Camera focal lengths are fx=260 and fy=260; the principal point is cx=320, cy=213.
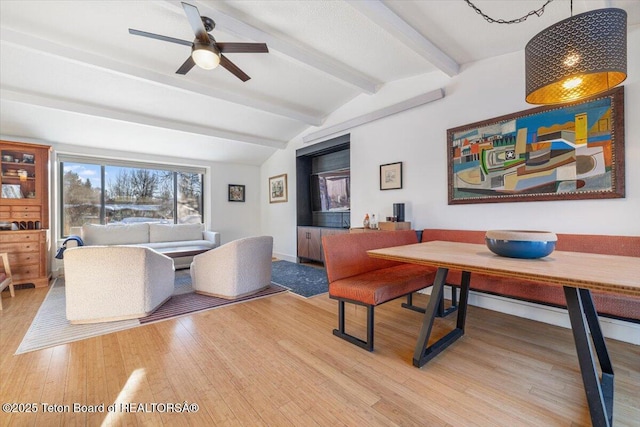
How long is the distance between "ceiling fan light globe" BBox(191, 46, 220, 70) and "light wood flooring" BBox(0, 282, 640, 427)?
2.47 m

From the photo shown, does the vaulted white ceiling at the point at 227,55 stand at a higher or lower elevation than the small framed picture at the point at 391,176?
higher

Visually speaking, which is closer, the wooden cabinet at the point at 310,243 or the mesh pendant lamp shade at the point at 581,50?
the mesh pendant lamp shade at the point at 581,50

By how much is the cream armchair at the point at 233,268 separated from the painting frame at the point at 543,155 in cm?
252

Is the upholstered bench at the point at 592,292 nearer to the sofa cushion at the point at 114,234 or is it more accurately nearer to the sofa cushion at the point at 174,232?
the sofa cushion at the point at 174,232

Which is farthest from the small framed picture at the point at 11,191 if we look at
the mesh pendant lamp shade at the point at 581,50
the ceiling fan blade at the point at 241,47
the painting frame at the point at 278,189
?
the mesh pendant lamp shade at the point at 581,50

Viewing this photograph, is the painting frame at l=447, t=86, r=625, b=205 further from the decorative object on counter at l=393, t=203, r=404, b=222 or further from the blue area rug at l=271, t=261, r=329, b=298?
the blue area rug at l=271, t=261, r=329, b=298

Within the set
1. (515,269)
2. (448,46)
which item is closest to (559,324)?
(515,269)

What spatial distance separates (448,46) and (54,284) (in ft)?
20.4

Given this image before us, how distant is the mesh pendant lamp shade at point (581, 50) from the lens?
1.20 meters

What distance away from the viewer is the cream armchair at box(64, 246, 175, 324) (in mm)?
2434

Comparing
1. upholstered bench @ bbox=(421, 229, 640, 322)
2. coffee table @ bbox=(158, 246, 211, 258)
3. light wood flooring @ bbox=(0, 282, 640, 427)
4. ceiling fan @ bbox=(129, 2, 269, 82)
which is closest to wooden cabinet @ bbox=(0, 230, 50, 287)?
coffee table @ bbox=(158, 246, 211, 258)

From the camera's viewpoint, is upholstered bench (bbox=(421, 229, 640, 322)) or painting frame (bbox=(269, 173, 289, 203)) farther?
painting frame (bbox=(269, 173, 289, 203))

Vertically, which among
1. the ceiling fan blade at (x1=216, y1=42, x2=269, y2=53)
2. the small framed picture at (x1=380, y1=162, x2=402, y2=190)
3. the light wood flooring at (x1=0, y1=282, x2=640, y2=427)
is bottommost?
the light wood flooring at (x1=0, y1=282, x2=640, y2=427)

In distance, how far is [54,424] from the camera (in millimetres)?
1323
